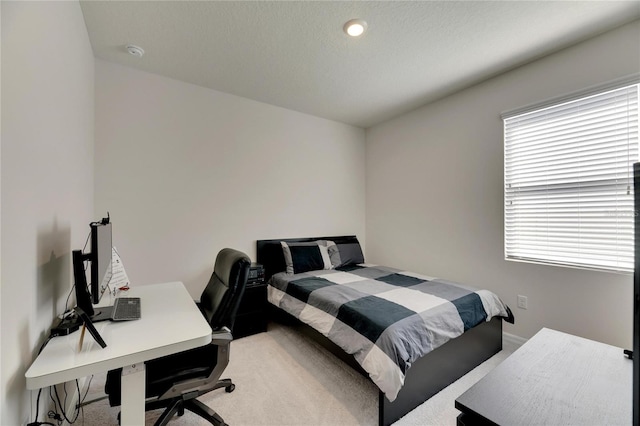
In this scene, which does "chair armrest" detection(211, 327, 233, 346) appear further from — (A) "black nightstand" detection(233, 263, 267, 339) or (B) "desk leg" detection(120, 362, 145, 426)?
(A) "black nightstand" detection(233, 263, 267, 339)

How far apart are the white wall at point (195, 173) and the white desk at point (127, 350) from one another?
1.45m

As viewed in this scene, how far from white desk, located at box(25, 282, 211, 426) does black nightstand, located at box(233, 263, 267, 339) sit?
141 centimetres

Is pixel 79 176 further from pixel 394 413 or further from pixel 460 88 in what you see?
pixel 460 88

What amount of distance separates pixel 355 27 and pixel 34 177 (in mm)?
2091

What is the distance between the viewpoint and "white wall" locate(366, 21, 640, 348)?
81.0 inches

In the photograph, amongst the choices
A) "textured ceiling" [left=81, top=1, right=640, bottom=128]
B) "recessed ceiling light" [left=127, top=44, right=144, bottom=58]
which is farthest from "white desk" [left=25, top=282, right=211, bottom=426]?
"recessed ceiling light" [left=127, top=44, right=144, bottom=58]

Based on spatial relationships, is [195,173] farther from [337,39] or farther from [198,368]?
[198,368]

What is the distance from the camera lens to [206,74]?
8.72 ft

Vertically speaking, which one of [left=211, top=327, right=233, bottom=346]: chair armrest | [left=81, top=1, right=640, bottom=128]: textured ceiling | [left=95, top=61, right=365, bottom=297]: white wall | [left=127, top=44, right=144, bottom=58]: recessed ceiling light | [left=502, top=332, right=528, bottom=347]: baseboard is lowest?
[left=502, top=332, right=528, bottom=347]: baseboard

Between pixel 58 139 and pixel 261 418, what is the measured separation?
1955 millimetres

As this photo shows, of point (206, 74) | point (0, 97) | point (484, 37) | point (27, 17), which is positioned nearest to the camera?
point (0, 97)

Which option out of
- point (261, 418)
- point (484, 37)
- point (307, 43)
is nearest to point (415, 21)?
point (484, 37)

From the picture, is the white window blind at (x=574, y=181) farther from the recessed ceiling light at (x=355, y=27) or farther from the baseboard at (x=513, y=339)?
the recessed ceiling light at (x=355, y=27)

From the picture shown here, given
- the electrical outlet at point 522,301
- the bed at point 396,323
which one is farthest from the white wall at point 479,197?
the bed at point 396,323
